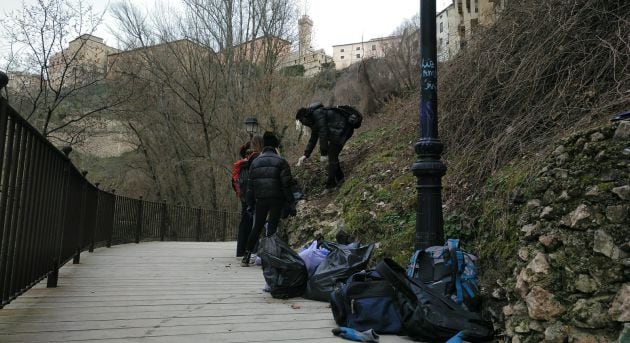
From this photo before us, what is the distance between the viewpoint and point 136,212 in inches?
536

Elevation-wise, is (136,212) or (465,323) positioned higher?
Answer: (136,212)

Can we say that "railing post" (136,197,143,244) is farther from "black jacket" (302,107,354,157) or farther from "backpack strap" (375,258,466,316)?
"backpack strap" (375,258,466,316)

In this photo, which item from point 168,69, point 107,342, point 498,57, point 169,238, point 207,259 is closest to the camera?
point 107,342

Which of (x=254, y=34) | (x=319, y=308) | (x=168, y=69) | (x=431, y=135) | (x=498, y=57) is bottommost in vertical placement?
(x=319, y=308)

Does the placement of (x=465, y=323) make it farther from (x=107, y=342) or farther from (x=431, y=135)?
(x=107, y=342)

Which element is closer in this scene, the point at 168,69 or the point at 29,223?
the point at 29,223

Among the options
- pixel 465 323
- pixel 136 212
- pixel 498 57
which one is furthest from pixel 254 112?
pixel 465 323

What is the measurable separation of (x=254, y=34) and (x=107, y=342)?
25920 millimetres

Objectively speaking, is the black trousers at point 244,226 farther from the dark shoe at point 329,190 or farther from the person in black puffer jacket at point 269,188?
the dark shoe at point 329,190

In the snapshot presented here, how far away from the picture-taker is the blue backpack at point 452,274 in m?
3.55

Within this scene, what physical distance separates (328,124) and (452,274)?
5.44 meters

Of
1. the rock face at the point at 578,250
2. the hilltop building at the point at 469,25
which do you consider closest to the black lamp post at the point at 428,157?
the rock face at the point at 578,250

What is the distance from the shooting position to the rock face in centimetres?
275

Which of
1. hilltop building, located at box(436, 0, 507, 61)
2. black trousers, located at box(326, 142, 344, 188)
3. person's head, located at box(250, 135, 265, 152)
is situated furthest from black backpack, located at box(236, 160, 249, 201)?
hilltop building, located at box(436, 0, 507, 61)
